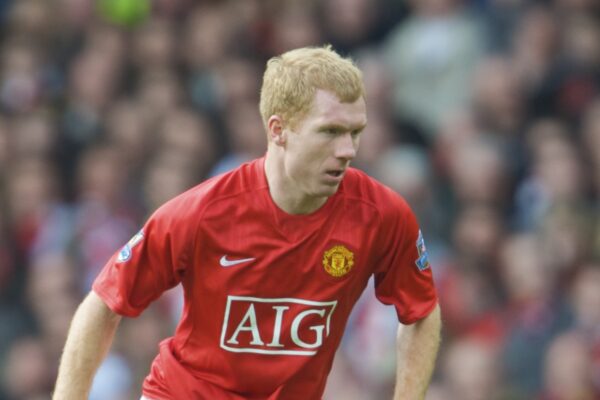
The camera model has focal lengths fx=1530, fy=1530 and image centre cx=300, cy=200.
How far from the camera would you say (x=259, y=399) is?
5.66 m

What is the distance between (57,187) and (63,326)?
1283 millimetres

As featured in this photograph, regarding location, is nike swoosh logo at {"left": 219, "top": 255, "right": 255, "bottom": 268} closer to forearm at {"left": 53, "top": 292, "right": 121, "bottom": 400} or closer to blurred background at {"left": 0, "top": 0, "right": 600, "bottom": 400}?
forearm at {"left": 53, "top": 292, "right": 121, "bottom": 400}

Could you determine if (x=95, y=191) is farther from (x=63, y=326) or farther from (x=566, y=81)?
(x=566, y=81)

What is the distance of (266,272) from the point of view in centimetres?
559

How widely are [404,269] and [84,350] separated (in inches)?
47.6

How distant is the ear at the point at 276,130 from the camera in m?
5.48

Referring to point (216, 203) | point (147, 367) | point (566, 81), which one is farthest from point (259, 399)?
point (566, 81)

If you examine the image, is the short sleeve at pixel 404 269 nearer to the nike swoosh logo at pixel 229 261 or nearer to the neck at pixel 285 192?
the neck at pixel 285 192

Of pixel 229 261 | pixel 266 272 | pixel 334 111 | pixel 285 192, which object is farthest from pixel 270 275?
pixel 334 111

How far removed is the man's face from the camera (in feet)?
17.4

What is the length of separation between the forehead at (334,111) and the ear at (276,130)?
0.17 metres

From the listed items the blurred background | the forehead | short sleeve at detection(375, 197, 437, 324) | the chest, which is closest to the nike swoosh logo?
the chest

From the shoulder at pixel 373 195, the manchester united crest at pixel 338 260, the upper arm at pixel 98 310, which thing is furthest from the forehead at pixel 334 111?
the upper arm at pixel 98 310

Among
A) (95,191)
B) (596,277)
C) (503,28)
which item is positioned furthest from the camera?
(95,191)
